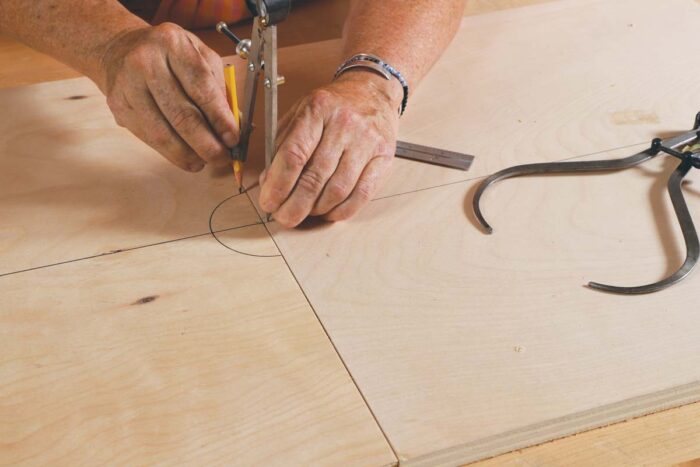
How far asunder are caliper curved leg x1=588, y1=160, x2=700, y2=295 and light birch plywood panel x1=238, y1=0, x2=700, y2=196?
0.44 feet

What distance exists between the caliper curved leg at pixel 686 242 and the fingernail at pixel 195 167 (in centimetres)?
65

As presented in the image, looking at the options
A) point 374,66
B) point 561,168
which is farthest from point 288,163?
point 561,168

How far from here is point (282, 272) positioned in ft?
3.87

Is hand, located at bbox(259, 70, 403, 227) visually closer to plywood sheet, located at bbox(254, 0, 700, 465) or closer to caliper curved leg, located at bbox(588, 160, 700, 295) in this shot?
plywood sheet, located at bbox(254, 0, 700, 465)

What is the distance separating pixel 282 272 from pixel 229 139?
25cm

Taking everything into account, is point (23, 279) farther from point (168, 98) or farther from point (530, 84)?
point (530, 84)

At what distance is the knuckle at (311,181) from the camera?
122 centimetres

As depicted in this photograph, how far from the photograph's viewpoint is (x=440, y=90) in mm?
1598

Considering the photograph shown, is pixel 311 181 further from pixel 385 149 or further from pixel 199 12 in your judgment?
pixel 199 12

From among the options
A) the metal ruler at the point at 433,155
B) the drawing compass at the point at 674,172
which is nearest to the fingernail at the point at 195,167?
the metal ruler at the point at 433,155

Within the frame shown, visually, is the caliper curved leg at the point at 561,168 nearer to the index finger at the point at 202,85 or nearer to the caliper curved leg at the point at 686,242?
the caliper curved leg at the point at 686,242

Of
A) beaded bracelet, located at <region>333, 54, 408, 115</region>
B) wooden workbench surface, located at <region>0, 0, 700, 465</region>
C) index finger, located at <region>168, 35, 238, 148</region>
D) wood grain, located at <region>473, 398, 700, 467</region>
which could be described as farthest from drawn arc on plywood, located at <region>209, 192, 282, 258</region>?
wood grain, located at <region>473, 398, 700, 467</region>

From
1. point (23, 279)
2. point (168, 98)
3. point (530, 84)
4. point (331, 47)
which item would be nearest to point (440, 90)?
point (530, 84)

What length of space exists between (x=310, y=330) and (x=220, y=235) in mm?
255
